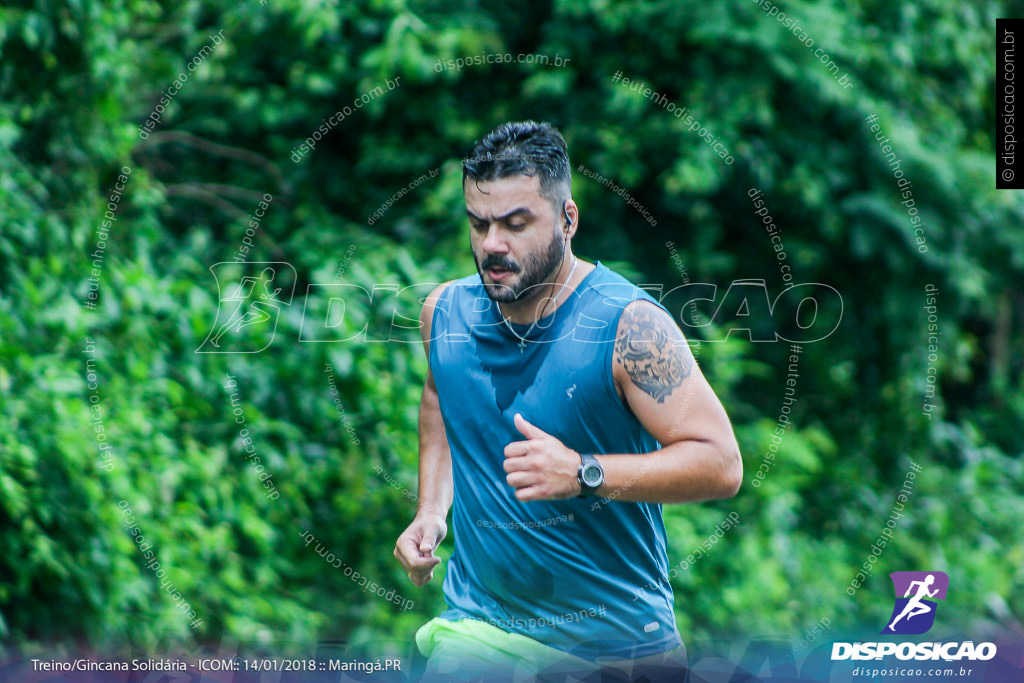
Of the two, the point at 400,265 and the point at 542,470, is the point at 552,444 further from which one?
the point at 400,265

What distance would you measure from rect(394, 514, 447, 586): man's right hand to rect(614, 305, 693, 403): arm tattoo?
716 mm

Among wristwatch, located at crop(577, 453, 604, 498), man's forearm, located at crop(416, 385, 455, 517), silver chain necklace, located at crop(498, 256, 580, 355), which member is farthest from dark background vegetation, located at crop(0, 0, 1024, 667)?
wristwatch, located at crop(577, 453, 604, 498)

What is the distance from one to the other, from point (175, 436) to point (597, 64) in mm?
3034

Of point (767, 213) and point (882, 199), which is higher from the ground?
point (882, 199)

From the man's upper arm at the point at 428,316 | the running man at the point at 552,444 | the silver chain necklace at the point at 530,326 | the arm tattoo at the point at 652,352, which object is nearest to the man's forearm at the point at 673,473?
the running man at the point at 552,444

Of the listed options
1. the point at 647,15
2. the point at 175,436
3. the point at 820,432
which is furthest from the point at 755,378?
the point at 175,436

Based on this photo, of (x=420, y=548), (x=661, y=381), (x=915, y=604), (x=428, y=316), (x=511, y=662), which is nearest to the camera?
(x=661, y=381)

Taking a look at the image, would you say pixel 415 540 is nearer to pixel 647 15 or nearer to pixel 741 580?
pixel 741 580

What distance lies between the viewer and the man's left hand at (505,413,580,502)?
2166 millimetres

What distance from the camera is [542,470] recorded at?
2.17m

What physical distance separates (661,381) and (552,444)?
0.99 ft

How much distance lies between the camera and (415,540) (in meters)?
2.57

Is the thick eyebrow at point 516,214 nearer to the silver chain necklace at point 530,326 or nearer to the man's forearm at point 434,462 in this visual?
the silver chain necklace at point 530,326

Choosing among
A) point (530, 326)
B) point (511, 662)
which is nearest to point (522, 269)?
point (530, 326)
